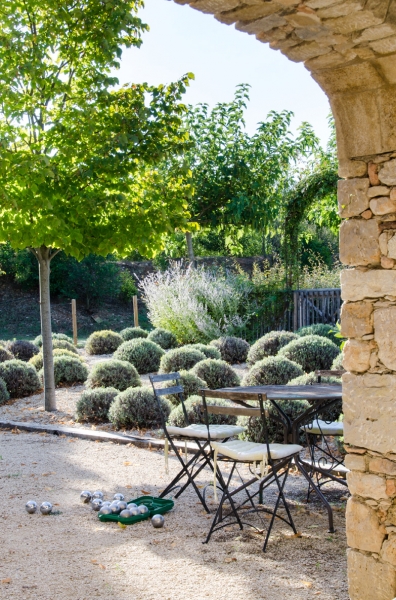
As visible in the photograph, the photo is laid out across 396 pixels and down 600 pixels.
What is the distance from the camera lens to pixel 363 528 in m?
3.25

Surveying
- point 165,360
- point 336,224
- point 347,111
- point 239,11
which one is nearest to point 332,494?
point 347,111

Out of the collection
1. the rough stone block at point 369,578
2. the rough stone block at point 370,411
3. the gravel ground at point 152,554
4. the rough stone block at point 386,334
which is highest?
the rough stone block at point 386,334

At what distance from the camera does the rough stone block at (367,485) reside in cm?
319

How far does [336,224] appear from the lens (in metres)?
16.4

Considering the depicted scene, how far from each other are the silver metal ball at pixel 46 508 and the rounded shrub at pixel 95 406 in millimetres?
3130

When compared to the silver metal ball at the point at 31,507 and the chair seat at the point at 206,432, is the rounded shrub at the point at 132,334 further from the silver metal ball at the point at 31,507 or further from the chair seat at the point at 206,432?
the silver metal ball at the point at 31,507

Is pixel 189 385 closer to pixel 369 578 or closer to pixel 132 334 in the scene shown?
pixel 369 578

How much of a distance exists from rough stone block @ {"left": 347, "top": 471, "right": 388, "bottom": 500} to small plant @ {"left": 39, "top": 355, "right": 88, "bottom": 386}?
743cm

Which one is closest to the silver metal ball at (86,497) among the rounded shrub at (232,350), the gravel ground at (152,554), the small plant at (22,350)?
the gravel ground at (152,554)

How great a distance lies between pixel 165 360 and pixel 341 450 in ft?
14.8

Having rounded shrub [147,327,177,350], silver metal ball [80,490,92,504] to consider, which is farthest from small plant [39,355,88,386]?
silver metal ball [80,490,92,504]

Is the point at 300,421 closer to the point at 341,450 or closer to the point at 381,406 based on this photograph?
the point at 341,450

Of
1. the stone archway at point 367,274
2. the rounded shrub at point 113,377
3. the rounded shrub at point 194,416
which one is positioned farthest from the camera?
the rounded shrub at point 113,377

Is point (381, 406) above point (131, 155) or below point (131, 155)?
below
